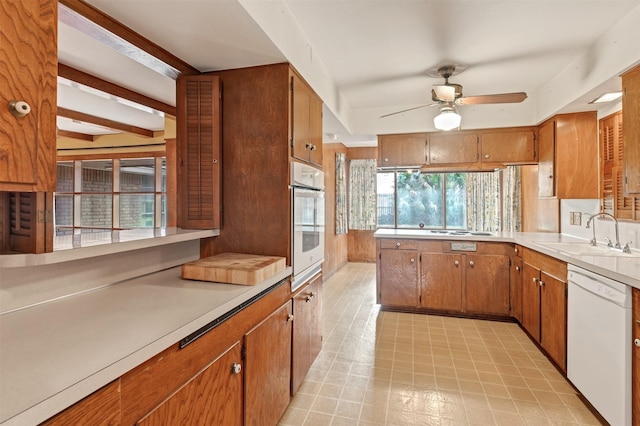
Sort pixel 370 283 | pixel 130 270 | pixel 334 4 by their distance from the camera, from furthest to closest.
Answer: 1. pixel 370 283
2. pixel 334 4
3. pixel 130 270

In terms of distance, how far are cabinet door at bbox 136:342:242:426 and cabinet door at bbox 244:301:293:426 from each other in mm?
86

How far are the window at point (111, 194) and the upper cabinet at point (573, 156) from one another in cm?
496

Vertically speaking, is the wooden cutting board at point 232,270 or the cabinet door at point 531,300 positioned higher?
the wooden cutting board at point 232,270

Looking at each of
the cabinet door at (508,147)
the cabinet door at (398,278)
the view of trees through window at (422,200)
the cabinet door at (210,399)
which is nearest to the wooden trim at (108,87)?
the cabinet door at (210,399)

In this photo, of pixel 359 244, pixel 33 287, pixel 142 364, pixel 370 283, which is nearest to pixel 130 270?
pixel 33 287

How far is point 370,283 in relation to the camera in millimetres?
5027

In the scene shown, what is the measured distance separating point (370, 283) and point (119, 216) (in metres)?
4.07

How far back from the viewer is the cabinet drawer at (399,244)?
3683 millimetres

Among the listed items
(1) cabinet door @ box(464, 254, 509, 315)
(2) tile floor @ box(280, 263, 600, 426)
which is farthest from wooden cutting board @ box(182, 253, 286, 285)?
(1) cabinet door @ box(464, 254, 509, 315)

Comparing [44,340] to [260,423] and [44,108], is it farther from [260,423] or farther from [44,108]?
[260,423]

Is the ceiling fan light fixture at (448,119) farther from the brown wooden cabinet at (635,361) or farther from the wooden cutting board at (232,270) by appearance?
the wooden cutting board at (232,270)

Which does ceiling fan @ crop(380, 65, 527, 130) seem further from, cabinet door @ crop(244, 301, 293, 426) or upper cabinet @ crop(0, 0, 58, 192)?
upper cabinet @ crop(0, 0, 58, 192)

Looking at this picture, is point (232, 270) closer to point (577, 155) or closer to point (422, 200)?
point (577, 155)

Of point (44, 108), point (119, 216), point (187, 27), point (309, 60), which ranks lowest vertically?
point (119, 216)
